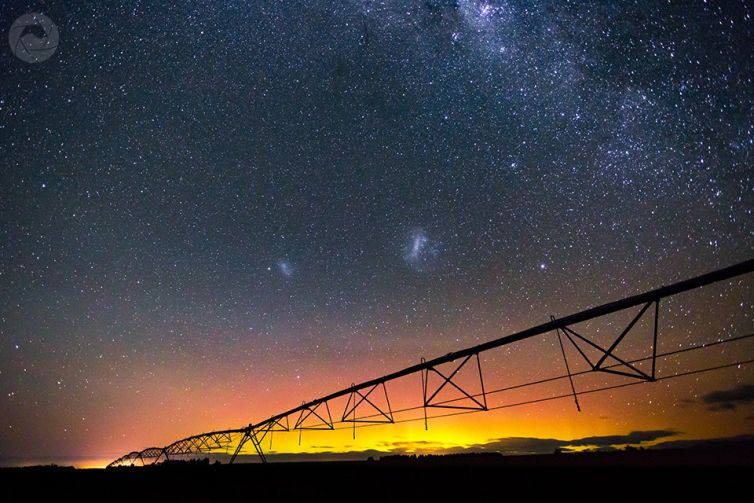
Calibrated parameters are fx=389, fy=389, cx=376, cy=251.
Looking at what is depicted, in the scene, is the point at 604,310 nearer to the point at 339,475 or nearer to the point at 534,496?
the point at 534,496

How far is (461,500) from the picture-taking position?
6074mm

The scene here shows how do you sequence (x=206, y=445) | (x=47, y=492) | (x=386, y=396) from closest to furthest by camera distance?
1. (x=47, y=492)
2. (x=386, y=396)
3. (x=206, y=445)

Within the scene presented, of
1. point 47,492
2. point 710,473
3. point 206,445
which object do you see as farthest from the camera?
point 206,445

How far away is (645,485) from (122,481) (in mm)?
12834

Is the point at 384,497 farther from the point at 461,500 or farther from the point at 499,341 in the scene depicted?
the point at 499,341

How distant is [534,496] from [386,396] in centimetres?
750

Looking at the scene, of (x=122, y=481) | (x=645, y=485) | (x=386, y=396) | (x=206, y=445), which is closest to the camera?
(x=645, y=485)

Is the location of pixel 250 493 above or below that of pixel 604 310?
below

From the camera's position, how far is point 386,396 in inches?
518

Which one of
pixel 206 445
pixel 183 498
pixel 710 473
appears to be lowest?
pixel 710 473

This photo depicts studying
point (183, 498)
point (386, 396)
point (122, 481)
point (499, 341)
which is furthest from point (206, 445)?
point (499, 341)

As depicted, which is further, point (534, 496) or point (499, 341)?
point (499, 341)

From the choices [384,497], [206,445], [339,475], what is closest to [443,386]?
[339,475]

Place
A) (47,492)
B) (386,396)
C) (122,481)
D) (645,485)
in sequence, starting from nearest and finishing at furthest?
(645,485)
(47,492)
(122,481)
(386,396)
